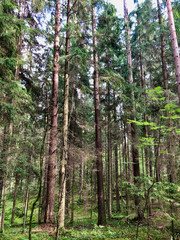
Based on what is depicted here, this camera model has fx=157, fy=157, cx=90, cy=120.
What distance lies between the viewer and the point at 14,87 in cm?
559

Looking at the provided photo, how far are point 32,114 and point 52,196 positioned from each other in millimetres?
4863

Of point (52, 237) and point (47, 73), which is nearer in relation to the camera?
point (52, 237)

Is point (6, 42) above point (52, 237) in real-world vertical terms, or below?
above

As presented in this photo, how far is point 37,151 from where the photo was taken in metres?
10.4

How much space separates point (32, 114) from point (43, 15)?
18.0 feet

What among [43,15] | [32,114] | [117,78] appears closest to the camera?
[43,15]

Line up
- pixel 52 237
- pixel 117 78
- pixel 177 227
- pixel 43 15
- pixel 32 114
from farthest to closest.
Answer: pixel 117 78
pixel 32 114
pixel 43 15
pixel 177 227
pixel 52 237

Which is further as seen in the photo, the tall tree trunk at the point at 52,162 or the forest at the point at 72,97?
the tall tree trunk at the point at 52,162

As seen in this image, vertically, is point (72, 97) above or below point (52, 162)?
above

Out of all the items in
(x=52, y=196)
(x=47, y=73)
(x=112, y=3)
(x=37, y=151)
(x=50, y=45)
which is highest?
(x=112, y=3)

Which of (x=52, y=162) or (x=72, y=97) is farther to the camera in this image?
(x=72, y=97)

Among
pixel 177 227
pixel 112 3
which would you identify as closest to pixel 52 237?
pixel 177 227

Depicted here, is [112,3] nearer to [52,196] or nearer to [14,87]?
[14,87]

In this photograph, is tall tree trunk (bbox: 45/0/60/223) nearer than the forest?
No
